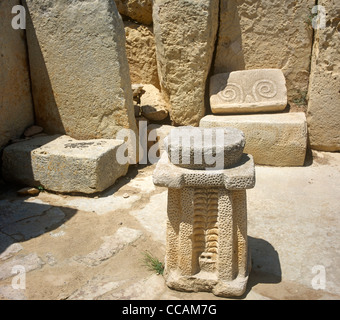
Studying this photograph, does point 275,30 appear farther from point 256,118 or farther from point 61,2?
point 61,2

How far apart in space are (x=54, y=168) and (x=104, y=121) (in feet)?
2.40

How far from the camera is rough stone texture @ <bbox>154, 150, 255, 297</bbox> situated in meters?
1.98

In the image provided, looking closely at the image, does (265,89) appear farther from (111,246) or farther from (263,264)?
(111,246)

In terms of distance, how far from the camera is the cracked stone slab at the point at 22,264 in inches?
94.5

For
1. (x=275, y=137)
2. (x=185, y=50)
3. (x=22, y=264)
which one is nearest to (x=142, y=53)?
(x=185, y=50)

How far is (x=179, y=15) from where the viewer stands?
161 inches

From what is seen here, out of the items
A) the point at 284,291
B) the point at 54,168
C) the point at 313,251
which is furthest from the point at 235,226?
the point at 54,168

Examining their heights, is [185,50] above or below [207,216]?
above

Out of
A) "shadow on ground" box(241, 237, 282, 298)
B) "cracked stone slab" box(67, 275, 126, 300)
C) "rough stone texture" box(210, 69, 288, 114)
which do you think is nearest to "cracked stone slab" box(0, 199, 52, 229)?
"cracked stone slab" box(67, 275, 126, 300)

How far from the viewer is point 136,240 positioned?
275 cm

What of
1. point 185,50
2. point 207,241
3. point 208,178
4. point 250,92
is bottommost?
point 207,241

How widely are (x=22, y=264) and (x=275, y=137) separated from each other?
2729 millimetres

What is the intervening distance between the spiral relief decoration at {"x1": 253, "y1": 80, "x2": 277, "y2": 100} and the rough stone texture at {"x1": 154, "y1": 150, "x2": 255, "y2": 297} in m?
2.32

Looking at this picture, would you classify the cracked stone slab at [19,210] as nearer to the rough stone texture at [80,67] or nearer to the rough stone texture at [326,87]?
the rough stone texture at [80,67]
